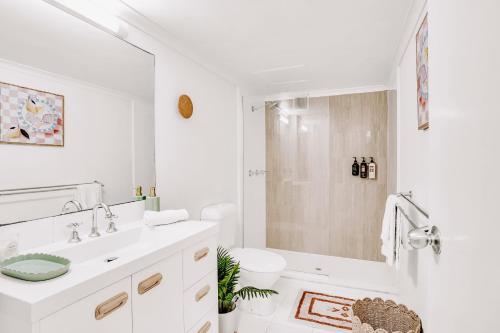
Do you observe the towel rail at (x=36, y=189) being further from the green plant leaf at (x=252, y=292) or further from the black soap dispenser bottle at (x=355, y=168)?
the black soap dispenser bottle at (x=355, y=168)

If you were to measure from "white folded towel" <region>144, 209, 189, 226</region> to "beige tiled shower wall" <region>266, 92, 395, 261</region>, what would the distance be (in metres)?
2.15

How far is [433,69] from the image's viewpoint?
73cm

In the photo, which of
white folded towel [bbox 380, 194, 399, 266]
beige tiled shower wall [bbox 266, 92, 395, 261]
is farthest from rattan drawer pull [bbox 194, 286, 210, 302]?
beige tiled shower wall [bbox 266, 92, 395, 261]

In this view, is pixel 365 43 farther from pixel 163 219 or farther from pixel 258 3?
pixel 163 219

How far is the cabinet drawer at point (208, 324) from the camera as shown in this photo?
1.65 m

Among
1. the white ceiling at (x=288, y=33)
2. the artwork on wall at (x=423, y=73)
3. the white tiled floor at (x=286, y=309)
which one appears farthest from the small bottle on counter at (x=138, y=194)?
the artwork on wall at (x=423, y=73)

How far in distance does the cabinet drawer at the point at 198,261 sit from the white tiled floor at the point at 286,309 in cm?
82

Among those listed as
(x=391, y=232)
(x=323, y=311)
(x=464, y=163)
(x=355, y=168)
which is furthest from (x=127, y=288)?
(x=355, y=168)

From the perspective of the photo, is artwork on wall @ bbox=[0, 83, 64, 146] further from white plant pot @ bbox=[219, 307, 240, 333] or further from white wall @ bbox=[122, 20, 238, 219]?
white plant pot @ bbox=[219, 307, 240, 333]

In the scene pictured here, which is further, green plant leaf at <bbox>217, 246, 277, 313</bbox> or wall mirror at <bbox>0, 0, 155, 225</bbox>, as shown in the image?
green plant leaf at <bbox>217, 246, 277, 313</bbox>

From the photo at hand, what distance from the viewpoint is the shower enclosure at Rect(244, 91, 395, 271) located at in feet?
11.4

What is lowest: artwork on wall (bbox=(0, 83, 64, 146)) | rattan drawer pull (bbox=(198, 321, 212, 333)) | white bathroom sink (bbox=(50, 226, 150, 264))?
rattan drawer pull (bbox=(198, 321, 212, 333))

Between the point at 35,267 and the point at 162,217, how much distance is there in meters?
0.77

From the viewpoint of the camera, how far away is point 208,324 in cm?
177
